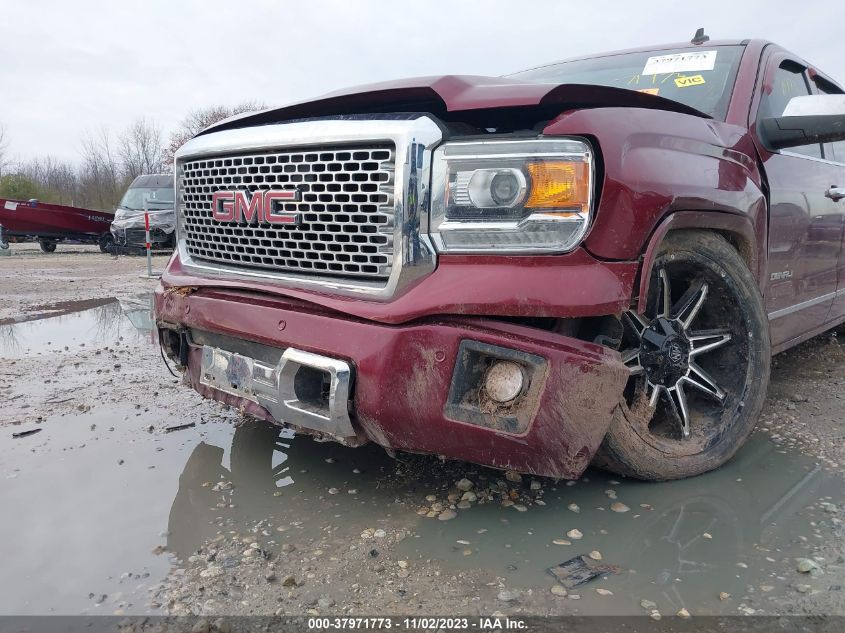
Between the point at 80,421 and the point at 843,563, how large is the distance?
10.4ft

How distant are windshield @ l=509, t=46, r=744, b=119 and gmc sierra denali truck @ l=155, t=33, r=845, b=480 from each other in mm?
376

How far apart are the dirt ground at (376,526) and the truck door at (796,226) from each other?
1.72 ft

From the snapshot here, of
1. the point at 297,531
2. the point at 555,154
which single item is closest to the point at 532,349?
the point at 555,154

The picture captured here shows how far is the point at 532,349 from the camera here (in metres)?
1.79

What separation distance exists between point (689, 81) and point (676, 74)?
0.37ft

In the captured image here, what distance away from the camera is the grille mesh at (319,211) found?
1.96 meters

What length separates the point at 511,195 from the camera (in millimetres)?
1863

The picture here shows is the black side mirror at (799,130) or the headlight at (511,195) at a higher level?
the black side mirror at (799,130)

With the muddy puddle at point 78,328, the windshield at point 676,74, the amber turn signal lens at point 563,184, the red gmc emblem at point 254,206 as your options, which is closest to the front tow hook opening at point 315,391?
the red gmc emblem at point 254,206

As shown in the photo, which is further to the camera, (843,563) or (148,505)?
(148,505)

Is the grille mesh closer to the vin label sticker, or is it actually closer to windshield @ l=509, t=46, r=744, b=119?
windshield @ l=509, t=46, r=744, b=119

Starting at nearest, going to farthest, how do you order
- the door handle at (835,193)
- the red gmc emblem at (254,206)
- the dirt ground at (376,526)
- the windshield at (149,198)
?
the dirt ground at (376,526) → the red gmc emblem at (254,206) → the door handle at (835,193) → the windshield at (149,198)

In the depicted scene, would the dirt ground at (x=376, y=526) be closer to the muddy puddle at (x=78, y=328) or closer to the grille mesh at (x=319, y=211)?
the grille mesh at (x=319, y=211)

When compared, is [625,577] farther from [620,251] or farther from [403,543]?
[620,251]
